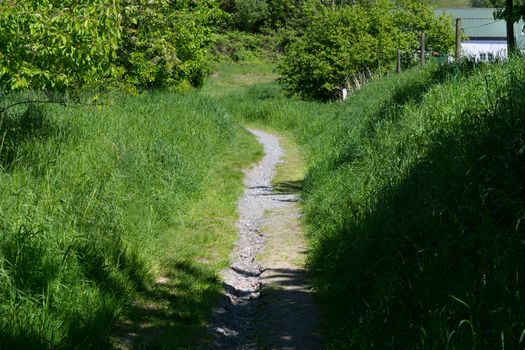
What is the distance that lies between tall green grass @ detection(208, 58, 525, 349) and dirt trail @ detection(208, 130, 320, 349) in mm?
251

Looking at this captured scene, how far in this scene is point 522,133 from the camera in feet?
17.6

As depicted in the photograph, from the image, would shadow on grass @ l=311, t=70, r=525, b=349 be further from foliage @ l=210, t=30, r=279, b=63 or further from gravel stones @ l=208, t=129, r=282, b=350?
foliage @ l=210, t=30, r=279, b=63

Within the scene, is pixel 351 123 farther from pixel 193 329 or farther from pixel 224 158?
pixel 193 329

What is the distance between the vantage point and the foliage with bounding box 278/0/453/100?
29422mm

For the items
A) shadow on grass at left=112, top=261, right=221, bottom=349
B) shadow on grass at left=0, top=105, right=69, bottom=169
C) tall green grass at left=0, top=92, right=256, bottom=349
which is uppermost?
shadow on grass at left=0, top=105, right=69, bottom=169

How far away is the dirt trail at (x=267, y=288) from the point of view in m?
5.80

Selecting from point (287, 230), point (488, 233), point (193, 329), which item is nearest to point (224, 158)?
point (287, 230)

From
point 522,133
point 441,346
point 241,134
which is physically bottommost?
point 241,134

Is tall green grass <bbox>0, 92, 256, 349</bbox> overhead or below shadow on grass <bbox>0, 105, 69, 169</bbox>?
below

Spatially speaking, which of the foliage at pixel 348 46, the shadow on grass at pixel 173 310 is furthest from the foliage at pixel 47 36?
the foliage at pixel 348 46

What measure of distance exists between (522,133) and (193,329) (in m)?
3.29

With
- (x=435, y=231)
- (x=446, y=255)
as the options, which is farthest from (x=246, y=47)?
(x=446, y=255)

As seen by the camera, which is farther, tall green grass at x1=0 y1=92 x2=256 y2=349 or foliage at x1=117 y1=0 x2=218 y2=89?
foliage at x1=117 y1=0 x2=218 y2=89

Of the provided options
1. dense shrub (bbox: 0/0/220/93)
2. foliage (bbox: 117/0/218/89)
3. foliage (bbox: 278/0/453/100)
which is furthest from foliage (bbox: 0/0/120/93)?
foliage (bbox: 278/0/453/100)
